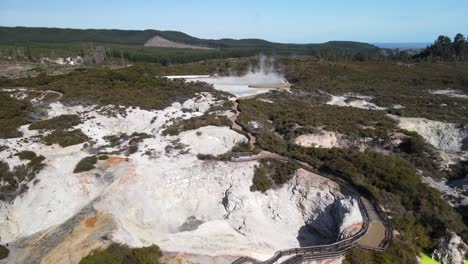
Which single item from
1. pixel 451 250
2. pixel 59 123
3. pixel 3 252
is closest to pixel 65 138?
pixel 59 123

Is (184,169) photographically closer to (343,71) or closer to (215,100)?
(215,100)

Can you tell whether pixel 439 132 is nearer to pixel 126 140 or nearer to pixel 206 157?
pixel 206 157

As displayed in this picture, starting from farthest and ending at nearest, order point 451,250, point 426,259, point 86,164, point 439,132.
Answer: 1. point 439,132
2. point 86,164
3. point 426,259
4. point 451,250

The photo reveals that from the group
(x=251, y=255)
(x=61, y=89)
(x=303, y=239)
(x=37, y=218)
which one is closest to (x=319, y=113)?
(x=303, y=239)

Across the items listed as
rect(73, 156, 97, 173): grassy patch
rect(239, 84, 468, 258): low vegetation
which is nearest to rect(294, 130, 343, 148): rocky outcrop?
rect(239, 84, 468, 258): low vegetation

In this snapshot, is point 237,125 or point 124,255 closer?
point 124,255

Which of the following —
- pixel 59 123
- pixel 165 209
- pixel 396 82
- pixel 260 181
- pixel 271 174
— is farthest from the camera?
pixel 396 82
